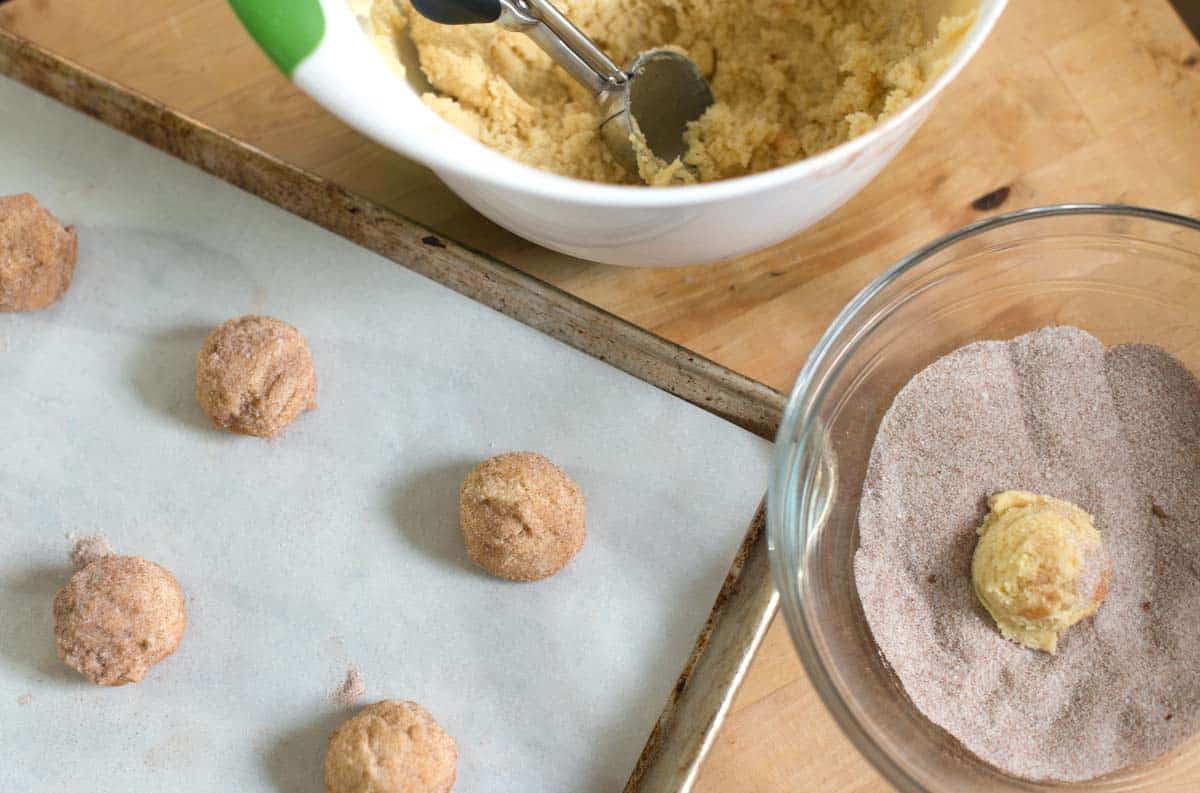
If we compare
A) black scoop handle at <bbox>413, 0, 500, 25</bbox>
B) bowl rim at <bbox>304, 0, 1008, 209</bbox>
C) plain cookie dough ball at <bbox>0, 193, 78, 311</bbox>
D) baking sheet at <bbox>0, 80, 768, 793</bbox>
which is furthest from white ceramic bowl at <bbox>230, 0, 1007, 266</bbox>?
plain cookie dough ball at <bbox>0, 193, 78, 311</bbox>

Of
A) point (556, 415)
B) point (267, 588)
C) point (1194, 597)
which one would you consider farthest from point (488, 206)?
point (1194, 597)

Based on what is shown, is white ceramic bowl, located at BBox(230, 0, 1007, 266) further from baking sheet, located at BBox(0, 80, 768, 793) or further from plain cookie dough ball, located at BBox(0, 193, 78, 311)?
plain cookie dough ball, located at BBox(0, 193, 78, 311)

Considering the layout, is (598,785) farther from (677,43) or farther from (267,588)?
(677,43)

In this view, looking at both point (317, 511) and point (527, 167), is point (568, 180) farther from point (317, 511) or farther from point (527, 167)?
point (317, 511)

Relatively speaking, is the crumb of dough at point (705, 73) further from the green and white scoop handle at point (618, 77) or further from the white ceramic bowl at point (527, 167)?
the white ceramic bowl at point (527, 167)

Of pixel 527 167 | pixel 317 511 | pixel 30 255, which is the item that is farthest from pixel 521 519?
pixel 30 255

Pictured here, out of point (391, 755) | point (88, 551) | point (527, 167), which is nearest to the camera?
point (527, 167)
